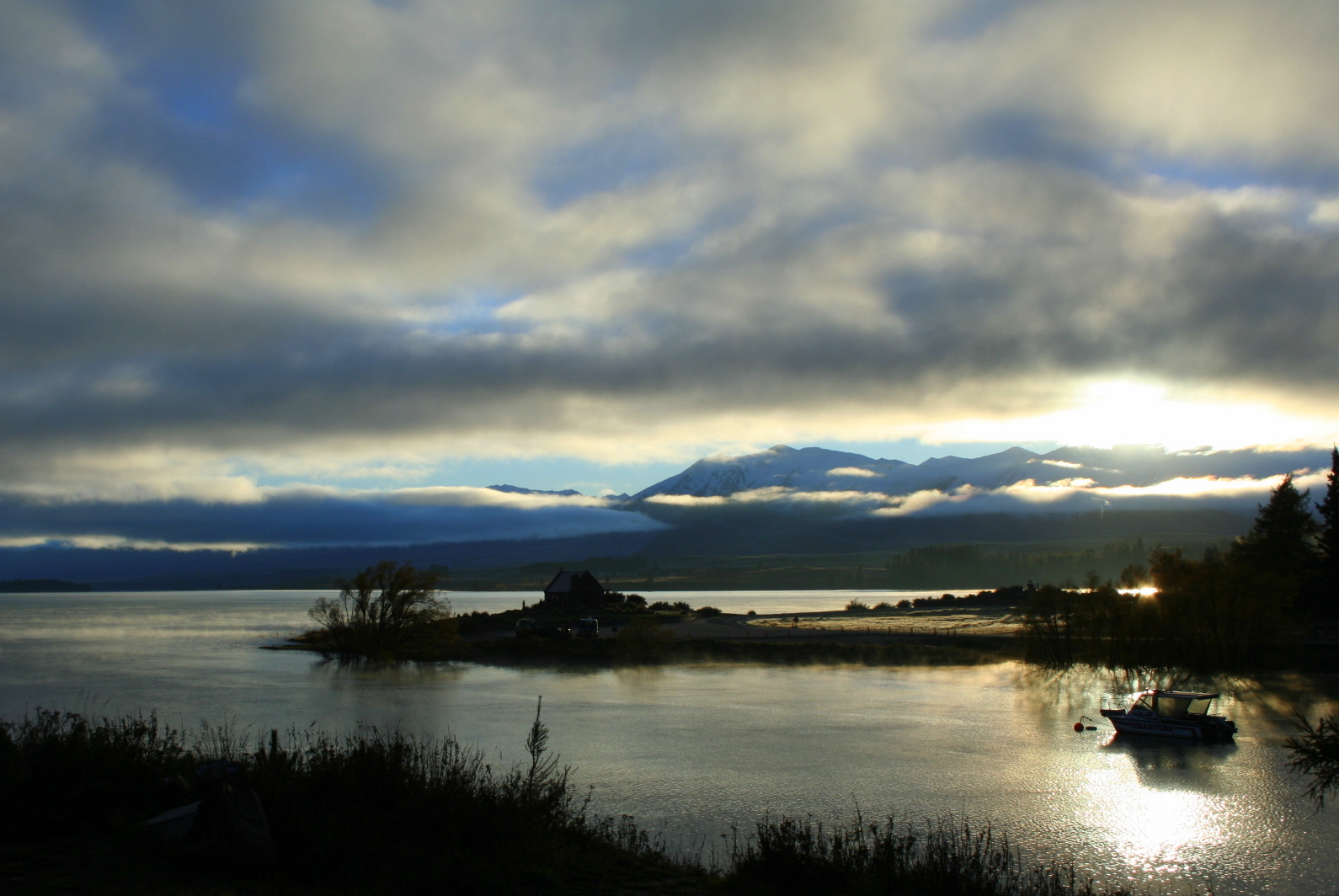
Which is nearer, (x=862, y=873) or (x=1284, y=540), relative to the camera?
(x=862, y=873)

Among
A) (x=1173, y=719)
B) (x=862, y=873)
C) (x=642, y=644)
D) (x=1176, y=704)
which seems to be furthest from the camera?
(x=642, y=644)

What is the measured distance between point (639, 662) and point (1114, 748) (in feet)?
147

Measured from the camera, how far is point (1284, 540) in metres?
73.4

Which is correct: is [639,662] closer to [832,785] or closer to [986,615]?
[832,785]

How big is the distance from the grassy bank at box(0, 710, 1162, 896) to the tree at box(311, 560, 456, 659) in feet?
191

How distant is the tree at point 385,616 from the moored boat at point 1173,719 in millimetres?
51894

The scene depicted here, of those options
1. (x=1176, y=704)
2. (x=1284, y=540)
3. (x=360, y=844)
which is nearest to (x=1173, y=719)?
(x=1176, y=704)

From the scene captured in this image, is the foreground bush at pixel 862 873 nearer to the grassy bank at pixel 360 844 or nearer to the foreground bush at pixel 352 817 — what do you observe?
the grassy bank at pixel 360 844

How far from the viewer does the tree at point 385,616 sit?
73000mm

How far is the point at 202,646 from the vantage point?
85688 millimetres

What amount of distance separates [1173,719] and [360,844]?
39.6 metres

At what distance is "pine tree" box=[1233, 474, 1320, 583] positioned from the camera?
7181 cm

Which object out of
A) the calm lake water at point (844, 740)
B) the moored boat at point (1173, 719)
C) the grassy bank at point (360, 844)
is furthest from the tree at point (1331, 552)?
the grassy bank at point (360, 844)

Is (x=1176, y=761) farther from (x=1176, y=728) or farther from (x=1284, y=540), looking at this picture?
(x=1284, y=540)
